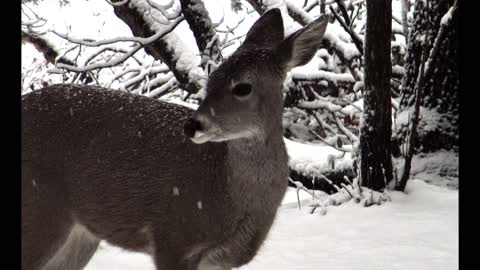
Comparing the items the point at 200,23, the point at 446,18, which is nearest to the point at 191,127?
the point at 446,18

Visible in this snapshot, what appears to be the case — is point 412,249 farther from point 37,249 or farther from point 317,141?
point 317,141

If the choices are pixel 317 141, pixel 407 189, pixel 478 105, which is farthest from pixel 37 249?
pixel 317 141

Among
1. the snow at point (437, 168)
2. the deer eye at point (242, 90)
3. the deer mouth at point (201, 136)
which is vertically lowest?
the snow at point (437, 168)

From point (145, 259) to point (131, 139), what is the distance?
4.23 ft

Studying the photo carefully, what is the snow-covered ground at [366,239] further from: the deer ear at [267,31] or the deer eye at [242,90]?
the deer ear at [267,31]

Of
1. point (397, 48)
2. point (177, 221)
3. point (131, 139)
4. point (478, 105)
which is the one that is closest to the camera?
point (478, 105)

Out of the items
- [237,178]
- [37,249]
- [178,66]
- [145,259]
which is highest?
[178,66]

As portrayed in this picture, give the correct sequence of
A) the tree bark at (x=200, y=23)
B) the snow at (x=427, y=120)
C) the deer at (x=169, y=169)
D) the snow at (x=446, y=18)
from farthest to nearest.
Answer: the tree bark at (x=200, y=23), the snow at (x=427, y=120), the snow at (x=446, y=18), the deer at (x=169, y=169)

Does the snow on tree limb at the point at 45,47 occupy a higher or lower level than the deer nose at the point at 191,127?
higher

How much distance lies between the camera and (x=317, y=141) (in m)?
8.31

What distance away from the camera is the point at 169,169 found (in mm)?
2916

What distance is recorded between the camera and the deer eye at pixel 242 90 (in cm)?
288

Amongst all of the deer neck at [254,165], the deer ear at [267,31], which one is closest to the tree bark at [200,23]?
the deer ear at [267,31]

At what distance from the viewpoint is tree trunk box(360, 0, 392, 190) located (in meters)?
4.91
